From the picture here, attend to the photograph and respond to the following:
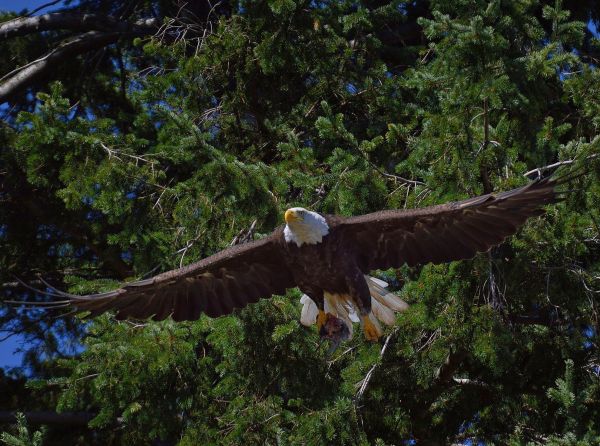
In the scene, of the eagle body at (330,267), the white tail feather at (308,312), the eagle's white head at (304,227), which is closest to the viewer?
the eagle's white head at (304,227)

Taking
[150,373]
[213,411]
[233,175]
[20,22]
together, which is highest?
[20,22]

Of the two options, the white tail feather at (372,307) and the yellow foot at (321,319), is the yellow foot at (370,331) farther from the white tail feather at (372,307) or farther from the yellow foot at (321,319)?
the yellow foot at (321,319)

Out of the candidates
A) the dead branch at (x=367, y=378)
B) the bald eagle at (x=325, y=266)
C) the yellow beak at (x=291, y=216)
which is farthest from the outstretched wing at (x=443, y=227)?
the dead branch at (x=367, y=378)

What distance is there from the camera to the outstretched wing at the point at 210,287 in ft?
20.0

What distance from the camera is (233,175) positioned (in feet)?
20.4

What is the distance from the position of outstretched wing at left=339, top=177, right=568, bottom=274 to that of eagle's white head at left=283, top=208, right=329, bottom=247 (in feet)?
0.46

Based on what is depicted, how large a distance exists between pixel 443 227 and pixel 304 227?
2.53ft

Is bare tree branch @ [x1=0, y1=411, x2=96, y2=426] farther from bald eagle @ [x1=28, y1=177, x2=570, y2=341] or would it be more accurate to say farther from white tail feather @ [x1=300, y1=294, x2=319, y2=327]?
white tail feather @ [x1=300, y1=294, x2=319, y2=327]

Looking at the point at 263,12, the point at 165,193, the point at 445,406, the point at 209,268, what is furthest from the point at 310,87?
the point at 445,406

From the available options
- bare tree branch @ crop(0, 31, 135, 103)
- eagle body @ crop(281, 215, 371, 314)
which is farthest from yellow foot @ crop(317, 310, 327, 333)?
bare tree branch @ crop(0, 31, 135, 103)

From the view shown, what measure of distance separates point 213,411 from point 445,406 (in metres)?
1.50

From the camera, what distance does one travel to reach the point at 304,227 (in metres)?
5.91

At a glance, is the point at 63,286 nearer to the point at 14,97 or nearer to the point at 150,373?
the point at 14,97

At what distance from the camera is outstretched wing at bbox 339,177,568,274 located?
5309 mm
